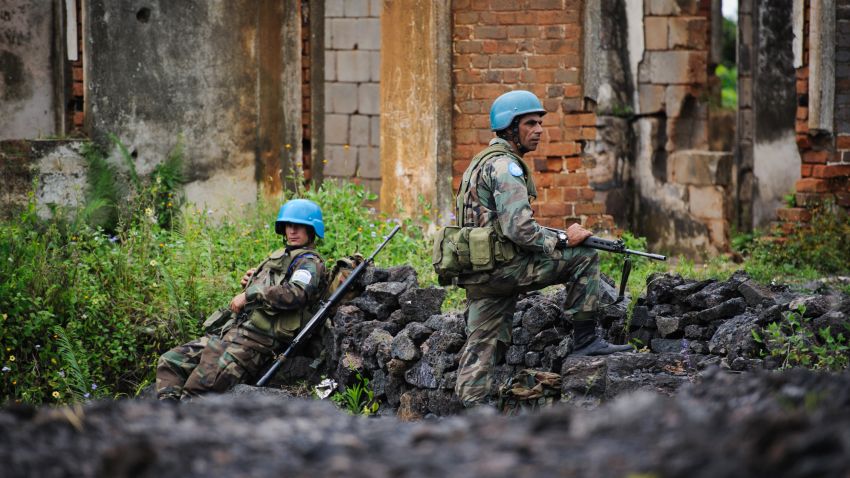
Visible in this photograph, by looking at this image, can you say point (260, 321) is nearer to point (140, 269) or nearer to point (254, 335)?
point (254, 335)

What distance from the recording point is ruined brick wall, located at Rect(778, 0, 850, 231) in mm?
10375

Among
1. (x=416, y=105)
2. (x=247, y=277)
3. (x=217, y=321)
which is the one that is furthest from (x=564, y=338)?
(x=416, y=105)

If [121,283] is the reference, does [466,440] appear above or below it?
above

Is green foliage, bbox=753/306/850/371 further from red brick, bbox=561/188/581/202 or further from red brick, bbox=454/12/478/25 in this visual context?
red brick, bbox=454/12/478/25

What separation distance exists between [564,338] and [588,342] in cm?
21

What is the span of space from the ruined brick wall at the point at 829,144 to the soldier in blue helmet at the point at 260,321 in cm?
508

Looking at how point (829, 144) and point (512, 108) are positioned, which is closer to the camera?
point (512, 108)

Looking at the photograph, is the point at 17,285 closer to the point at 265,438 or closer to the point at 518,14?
the point at 518,14

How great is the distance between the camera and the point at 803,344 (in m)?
6.04

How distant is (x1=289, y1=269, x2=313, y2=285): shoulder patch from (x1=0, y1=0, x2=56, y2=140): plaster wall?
18.6 feet

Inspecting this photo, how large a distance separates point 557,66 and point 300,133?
9.46 feet

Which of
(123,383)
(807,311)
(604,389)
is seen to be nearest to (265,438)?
(604,389)

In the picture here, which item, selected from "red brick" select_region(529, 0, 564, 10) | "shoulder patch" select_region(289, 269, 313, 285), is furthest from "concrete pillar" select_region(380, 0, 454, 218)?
"shoulder patch" select_region(289, 269, 313, 285)

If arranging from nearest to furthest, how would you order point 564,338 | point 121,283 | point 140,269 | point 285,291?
point 564,338
point 285,291
point 121,283
point 140,269
